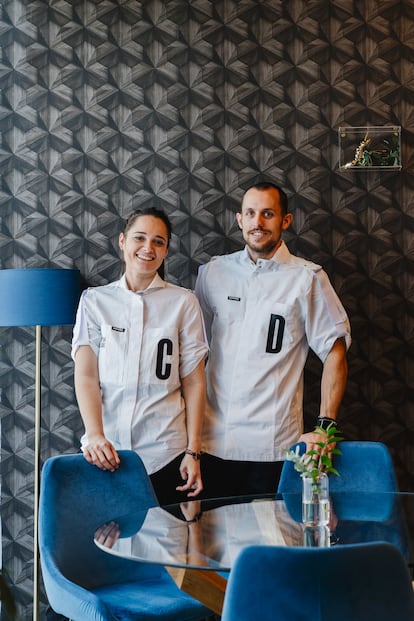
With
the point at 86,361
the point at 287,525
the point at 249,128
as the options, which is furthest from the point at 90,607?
the point at 249,128

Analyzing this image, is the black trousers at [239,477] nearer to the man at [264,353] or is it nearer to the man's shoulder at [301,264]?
the man at [264,353]

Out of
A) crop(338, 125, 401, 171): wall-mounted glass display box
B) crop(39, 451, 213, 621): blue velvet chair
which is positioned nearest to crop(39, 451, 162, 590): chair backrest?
crop(39, 451, 213, 621): blue velvet chair

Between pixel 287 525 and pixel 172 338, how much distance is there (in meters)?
1.24

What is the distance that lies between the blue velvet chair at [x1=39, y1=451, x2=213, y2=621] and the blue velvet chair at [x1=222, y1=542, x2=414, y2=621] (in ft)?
3.13

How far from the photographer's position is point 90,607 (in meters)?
2.48

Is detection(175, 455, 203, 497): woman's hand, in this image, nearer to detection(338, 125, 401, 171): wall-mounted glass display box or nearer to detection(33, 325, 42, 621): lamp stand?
detection(33, 325, 42, 621): lamp stand

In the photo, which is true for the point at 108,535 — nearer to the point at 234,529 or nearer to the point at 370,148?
the point at 234,529

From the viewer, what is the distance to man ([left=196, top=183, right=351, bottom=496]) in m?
3.64

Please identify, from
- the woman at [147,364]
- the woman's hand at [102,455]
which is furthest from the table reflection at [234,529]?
the woman at [147,364]

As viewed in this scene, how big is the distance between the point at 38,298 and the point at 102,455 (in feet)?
3.07

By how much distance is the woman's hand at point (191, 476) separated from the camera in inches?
133

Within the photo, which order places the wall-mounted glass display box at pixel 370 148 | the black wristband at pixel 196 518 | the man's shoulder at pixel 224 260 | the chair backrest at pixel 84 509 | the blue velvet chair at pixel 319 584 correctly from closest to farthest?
the blue velvet chair at pixel 319 584 → the black wristband at pixel 196 518 → the chair backrest at pixel 84 509 → the man's shoulder at pixel 224 260 → the wall-mounted glass display box at pixel 370 148

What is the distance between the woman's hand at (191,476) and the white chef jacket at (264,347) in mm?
283

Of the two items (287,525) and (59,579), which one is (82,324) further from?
(287,525)
